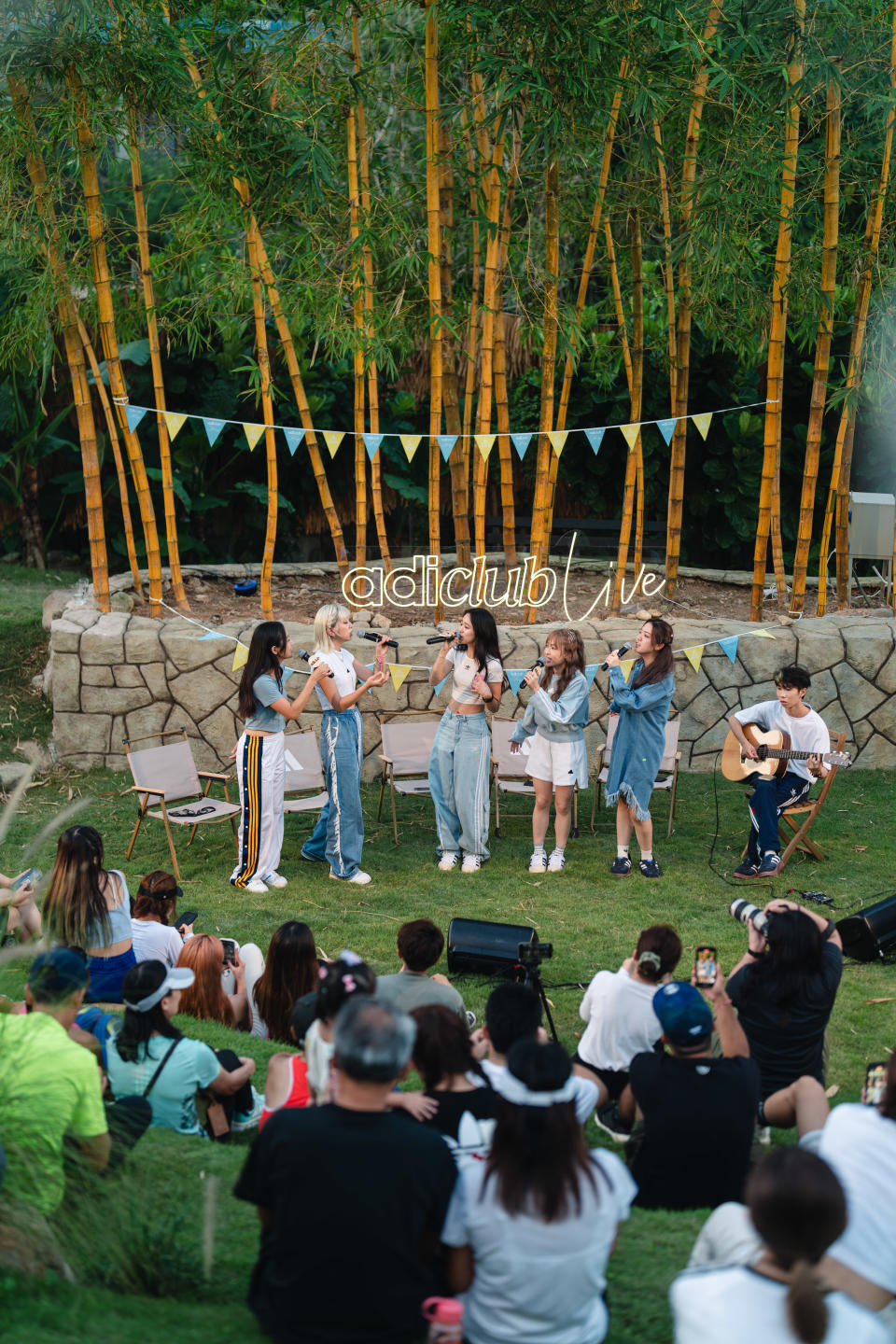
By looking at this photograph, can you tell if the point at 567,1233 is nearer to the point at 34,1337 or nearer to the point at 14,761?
the point at 34,1337

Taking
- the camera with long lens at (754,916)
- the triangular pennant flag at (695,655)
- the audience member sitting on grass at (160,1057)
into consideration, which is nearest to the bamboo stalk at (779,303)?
the triangular pennant flag at (695,655)

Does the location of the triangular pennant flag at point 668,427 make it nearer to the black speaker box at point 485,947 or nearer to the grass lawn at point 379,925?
the grass lawn at point 379,925

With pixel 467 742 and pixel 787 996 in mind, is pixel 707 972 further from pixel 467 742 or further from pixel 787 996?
pixel 467 742

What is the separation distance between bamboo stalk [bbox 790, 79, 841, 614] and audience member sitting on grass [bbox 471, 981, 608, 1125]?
534 centimetres

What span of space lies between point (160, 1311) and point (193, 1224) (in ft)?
0.97

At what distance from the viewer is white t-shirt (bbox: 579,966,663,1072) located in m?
3.49

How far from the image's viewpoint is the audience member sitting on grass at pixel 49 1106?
2.44 meters

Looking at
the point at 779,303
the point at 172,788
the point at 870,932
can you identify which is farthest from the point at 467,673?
the point at 779,303

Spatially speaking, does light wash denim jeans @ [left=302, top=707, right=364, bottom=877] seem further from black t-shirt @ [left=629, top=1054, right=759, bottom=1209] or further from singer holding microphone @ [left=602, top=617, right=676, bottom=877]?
black t-shirt @ [left=629, top=1054, right=759, bottom=1209]

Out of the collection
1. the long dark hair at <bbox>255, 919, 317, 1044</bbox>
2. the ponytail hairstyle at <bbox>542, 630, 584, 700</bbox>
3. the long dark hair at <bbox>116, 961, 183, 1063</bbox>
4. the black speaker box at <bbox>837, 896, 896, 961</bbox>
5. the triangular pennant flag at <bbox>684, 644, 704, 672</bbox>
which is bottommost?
the black speaker box at <bbox>837, 896, 896, 961</bbox>

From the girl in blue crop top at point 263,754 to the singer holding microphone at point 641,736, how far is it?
157cm

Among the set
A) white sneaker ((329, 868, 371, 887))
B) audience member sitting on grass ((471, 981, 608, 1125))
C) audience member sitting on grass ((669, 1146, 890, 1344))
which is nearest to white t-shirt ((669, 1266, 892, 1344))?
audience member sitting on grass ((669, 1146, 890, 1344))

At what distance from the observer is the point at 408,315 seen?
334 inches

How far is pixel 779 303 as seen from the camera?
7.32 m
